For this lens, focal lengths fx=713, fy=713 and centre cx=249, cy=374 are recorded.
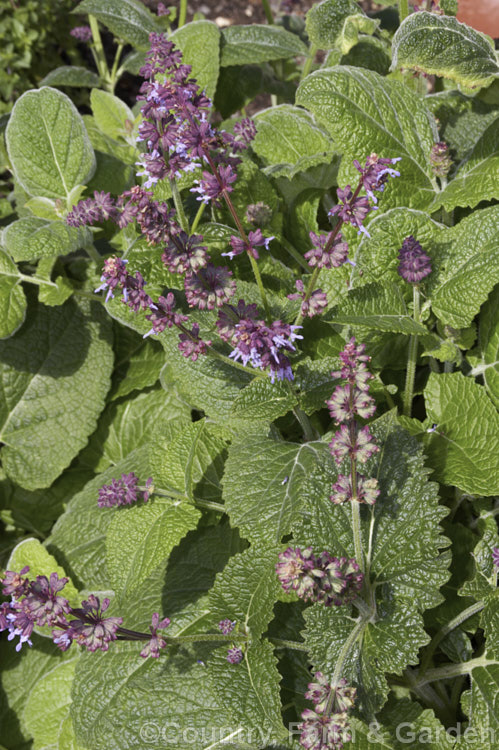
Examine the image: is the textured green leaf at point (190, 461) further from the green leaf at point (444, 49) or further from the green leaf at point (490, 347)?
the green leaf at point (444, 49)

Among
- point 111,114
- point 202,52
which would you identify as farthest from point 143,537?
point 202,52

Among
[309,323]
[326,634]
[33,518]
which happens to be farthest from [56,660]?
[309,323]

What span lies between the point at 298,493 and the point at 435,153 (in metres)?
1.03

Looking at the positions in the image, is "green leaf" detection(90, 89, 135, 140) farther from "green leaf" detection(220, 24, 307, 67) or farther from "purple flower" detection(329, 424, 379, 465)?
"purple flower" detection(329, 424, 379, 465)

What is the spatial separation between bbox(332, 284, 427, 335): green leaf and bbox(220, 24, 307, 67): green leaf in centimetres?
133

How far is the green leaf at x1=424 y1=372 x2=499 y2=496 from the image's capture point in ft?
5.82

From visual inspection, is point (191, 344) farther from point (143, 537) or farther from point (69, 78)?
point (69, 78)

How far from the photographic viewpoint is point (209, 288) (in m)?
1.56

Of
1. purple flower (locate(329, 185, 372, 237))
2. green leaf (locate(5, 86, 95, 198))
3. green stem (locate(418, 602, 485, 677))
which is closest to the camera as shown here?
purple flower (locate(329, 185, 372, 237))

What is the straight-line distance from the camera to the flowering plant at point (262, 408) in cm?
152

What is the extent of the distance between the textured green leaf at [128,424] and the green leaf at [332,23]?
1.30 m

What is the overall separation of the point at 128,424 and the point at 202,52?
1414 mm

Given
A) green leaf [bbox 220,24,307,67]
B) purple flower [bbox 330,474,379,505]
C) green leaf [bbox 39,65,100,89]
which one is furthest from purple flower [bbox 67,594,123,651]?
green leaf [bbox 39,65,100,89]

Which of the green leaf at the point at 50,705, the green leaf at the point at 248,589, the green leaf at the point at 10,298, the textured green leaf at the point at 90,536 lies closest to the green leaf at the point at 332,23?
the green leaf at the point at 10,298
